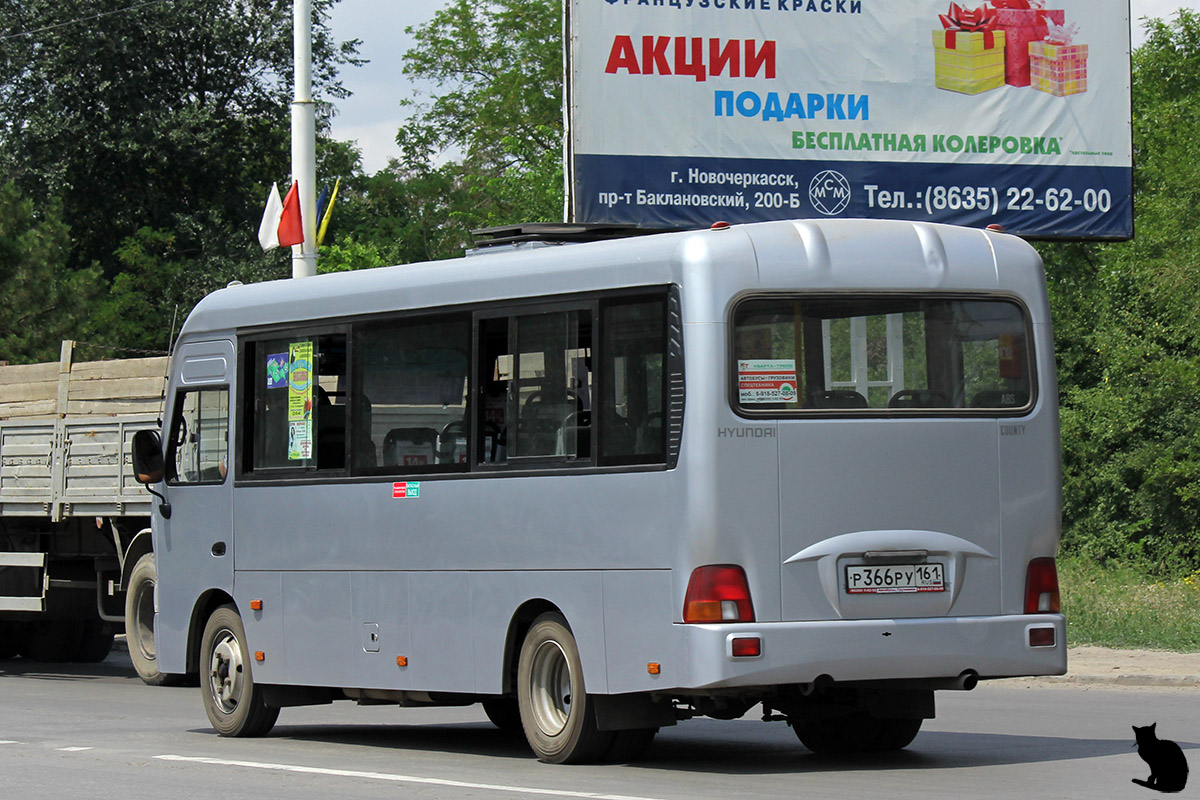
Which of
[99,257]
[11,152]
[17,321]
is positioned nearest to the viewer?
[17,321]

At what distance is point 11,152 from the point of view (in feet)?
162

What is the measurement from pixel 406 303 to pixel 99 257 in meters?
42.6

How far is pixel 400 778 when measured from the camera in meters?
10.6

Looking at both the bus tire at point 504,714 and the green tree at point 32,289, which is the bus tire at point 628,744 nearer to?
the bus tire at point 504,714

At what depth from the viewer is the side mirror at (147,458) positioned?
14344mm

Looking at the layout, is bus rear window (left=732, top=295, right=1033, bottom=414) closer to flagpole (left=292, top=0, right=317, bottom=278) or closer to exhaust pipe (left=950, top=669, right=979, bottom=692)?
exhaust pipe (left=950, top=669, right=979, bottom=692)

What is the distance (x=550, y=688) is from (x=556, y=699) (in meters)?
0.08

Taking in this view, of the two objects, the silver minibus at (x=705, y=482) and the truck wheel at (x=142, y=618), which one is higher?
the silver minibus at (x=705, y=482)

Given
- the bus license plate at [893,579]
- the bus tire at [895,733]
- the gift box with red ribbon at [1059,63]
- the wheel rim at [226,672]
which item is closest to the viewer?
the bus license plate at [893,579]

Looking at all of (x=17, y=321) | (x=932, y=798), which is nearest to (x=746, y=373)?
(x=932, y=798)

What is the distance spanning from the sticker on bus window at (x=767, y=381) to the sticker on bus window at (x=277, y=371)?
4099mm

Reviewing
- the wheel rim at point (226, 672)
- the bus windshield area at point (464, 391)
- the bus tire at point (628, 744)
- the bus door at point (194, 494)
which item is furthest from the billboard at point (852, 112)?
the bus tire at point (628, 744)

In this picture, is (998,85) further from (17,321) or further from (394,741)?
(17,321)

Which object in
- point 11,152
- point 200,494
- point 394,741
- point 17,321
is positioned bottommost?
point 394,741
